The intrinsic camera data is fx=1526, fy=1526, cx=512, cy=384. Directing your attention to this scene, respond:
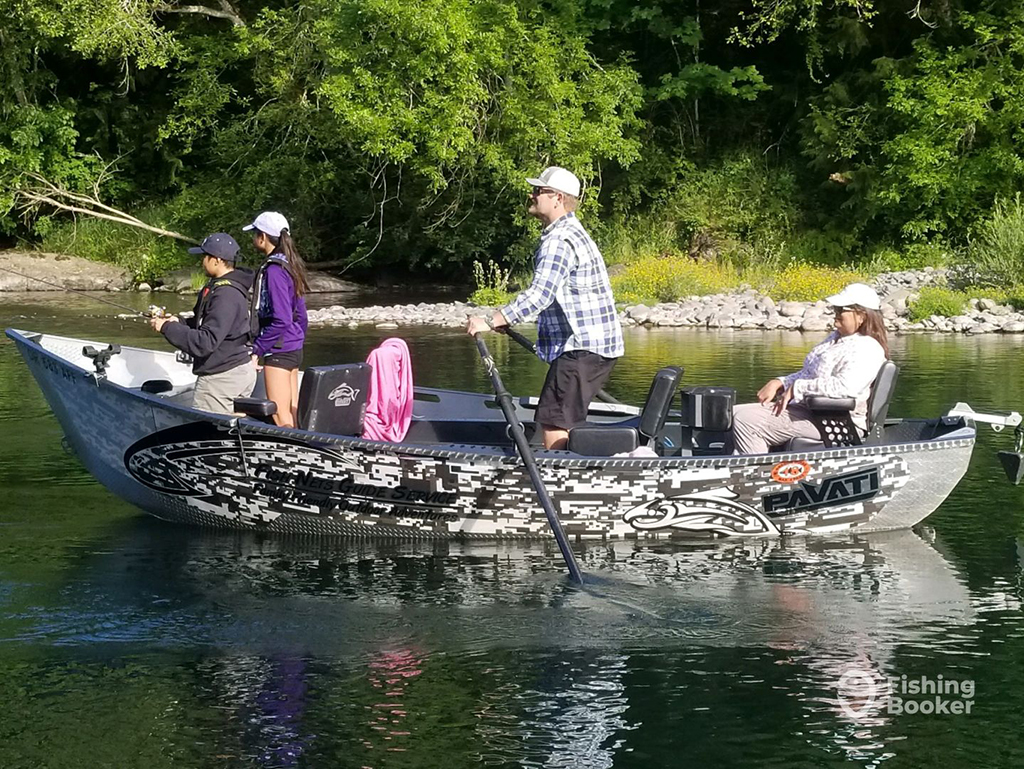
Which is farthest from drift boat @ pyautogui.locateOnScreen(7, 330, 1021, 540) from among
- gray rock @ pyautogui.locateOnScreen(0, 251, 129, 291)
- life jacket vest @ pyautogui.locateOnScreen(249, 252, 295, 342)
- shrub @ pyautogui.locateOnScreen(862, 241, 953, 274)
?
gray rock @ pyautogui.locateOnScreen(0, 251, 129, 291)

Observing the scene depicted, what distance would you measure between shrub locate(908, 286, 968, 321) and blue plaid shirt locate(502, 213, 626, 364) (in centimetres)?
1309

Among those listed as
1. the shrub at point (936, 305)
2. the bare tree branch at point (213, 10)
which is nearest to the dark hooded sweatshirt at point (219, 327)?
the shrub at point (936, 305)

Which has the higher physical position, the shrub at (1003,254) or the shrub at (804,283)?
the shrub at (1003,254)

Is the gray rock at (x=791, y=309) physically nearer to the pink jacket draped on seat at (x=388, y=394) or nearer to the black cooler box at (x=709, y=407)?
the black cooler box at (x=709, y=407)

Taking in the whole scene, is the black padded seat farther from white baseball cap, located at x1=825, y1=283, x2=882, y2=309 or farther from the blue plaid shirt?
white baseball cap, located at x1=825, y1=283, x2=882, y2=309

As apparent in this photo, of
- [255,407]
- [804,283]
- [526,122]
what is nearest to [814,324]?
[804,283]

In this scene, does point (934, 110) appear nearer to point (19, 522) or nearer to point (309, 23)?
point (309, 23)

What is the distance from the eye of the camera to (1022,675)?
19.7 ft

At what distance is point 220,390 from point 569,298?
2.03 metres

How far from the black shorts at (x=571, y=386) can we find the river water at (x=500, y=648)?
69cm

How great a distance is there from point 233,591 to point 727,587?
2345 millimetres

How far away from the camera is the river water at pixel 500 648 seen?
529 cm

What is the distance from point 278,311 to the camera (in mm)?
8156

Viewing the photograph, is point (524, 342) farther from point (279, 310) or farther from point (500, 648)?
point (500, 648)
